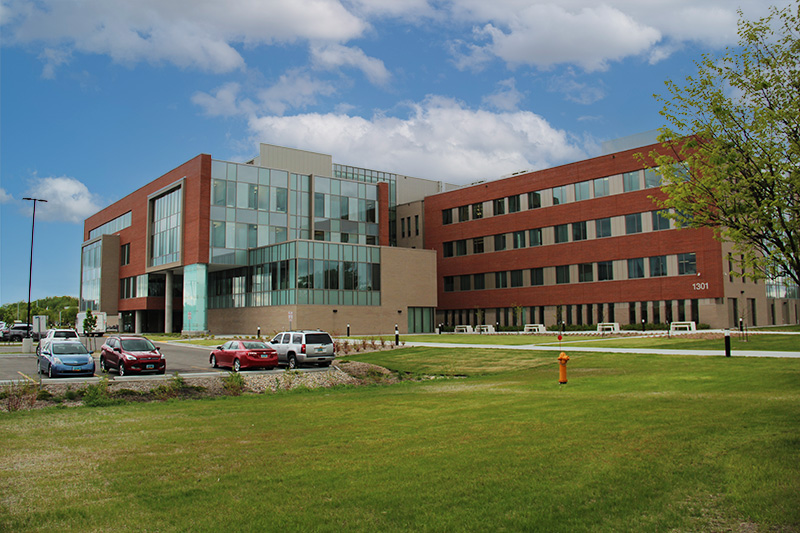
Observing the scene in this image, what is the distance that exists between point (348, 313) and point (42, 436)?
49134mm

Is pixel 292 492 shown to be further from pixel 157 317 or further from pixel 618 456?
pixel 157 317

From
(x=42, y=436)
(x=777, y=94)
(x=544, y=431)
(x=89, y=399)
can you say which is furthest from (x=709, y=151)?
(x=89, y=399)

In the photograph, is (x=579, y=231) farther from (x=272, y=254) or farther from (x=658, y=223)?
(x=272, y=254)

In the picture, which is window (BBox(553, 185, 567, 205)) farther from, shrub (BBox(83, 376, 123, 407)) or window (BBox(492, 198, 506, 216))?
shrub (BBox(83, 376, 123, 407))

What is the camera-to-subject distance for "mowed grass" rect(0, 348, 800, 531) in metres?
6.34

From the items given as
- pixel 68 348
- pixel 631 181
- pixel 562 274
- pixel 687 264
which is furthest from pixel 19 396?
pixel 562 274

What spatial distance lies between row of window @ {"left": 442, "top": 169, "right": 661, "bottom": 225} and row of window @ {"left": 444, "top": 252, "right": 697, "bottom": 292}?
6.62 metres

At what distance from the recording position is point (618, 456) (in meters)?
8.45

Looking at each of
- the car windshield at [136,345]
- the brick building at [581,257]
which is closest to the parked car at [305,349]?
the car windshield at [136,345]

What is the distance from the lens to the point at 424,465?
835 centimetres

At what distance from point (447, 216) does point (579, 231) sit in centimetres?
1862

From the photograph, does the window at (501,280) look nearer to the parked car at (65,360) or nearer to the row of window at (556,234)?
the row of window at (556,234)

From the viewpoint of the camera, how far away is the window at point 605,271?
195ft

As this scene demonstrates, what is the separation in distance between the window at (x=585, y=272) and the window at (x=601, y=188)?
6.87 metres
